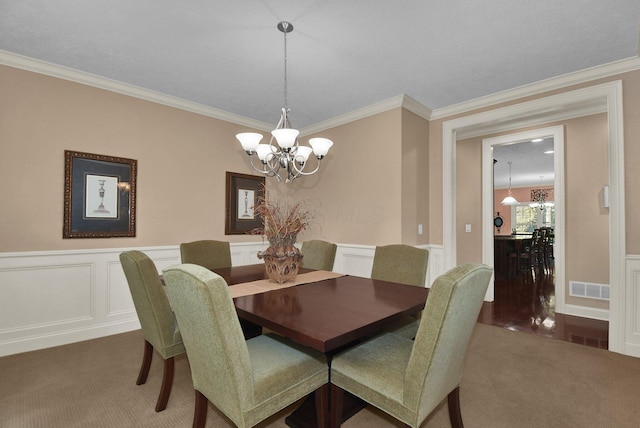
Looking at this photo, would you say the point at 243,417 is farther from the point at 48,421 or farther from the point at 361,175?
the point at 361,175

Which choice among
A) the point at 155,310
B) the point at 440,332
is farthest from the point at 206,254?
the point at 440,332

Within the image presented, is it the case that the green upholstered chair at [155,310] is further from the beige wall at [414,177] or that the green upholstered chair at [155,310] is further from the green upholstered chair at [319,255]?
the beige wall at [414,177]

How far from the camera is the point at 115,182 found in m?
3.16

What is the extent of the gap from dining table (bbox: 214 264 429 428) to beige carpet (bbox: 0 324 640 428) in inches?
26.9

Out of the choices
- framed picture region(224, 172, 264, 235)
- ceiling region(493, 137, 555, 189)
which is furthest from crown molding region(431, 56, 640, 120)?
framed picture region(224, 172, 264, 235)

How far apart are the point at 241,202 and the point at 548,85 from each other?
146 inches

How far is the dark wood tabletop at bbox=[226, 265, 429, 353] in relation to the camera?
1.27 m

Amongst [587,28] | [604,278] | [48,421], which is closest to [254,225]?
[48,421]

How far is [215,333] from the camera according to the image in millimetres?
1184

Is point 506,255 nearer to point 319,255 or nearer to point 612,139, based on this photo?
point 612,139

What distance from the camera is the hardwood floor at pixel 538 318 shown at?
3.11m

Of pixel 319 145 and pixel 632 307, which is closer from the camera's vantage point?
pixel 319 145

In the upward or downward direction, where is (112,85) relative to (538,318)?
upward

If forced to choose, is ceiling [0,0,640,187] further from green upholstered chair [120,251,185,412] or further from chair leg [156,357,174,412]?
chair leg [156,357,174,412]
